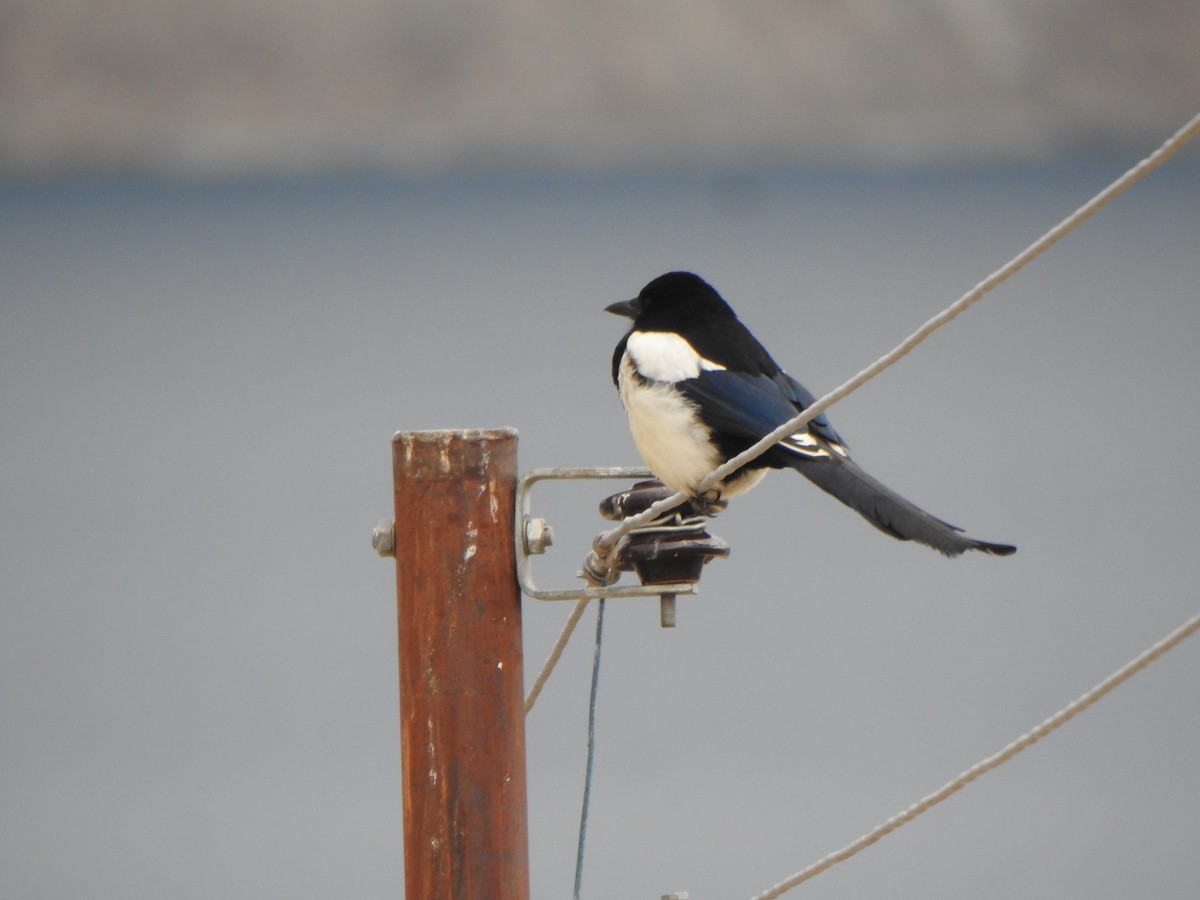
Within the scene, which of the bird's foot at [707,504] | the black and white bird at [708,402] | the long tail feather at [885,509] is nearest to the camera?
the long tail feather at [885,509]

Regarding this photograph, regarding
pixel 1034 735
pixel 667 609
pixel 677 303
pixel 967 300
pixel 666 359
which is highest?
pixel 677 303

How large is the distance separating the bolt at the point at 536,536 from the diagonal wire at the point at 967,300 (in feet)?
0.24

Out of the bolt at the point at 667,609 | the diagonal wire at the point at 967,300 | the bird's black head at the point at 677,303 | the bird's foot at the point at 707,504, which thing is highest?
the bird's black head at the point at 677,303

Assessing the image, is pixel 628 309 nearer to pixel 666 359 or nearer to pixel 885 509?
pixel 666 359

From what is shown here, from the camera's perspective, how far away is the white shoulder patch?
99.1 inches

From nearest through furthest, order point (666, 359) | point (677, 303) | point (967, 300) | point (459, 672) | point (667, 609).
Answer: point (967, 300)
point (459, 672)
point (667, 609)
point (666, 359)
point (677, 303)

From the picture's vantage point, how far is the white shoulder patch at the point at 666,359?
8.26ft

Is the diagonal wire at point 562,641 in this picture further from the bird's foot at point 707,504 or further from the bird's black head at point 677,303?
the bird's black head at point 677,303

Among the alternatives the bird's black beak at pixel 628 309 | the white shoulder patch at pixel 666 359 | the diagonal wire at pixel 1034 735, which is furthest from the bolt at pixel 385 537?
the bird's black beak at pixel 628 309

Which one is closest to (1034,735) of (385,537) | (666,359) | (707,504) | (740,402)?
(385,537)

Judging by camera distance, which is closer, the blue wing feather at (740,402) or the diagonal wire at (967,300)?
the diagonal wire at (967,300)

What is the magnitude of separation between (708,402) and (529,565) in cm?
68

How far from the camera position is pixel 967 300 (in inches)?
57.4

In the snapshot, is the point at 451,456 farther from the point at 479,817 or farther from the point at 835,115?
the point at 835,115
